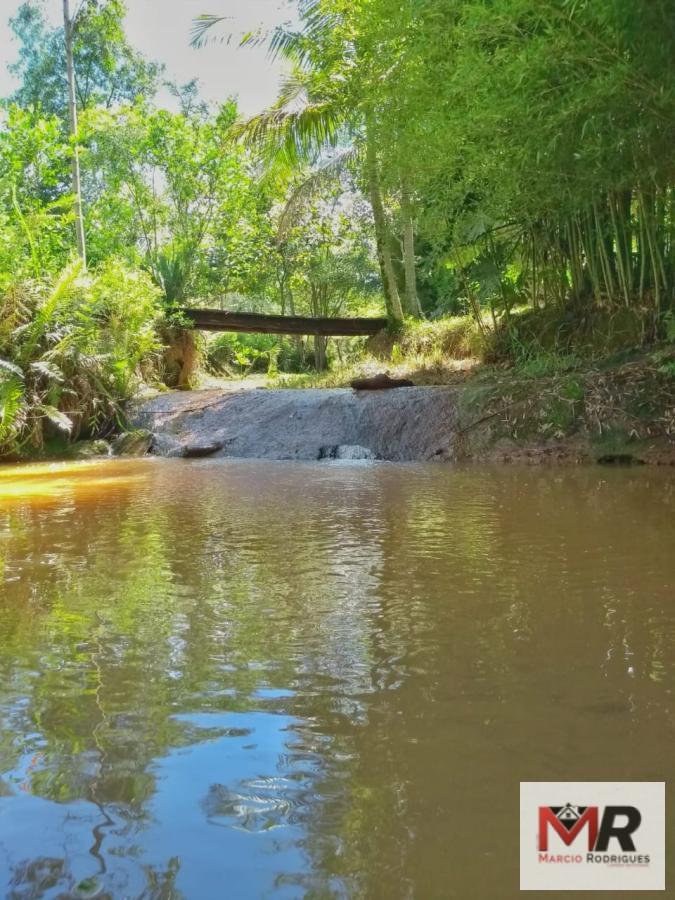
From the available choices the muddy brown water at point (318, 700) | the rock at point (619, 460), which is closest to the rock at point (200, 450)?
the rock at point (619, 460)

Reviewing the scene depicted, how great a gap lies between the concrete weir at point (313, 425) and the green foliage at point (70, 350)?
820 mm

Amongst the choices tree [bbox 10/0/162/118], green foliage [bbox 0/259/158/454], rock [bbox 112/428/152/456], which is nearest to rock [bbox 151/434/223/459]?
rock [bbox 112/428/152/456]

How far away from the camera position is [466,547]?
342 centimetres

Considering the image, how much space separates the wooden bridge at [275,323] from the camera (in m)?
14.0

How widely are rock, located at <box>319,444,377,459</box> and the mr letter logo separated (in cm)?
721

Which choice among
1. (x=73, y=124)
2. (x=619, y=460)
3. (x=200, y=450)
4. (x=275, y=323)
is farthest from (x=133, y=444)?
(x=73, y=124)

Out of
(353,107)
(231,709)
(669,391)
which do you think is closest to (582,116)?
(669,391)

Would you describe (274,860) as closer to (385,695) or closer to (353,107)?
(385,695)

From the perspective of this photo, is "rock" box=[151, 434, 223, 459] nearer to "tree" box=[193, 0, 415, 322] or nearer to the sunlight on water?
the sunlight on water

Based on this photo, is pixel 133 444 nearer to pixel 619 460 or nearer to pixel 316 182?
pixel 619 460

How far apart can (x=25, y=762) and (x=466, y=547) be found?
7.44 feet

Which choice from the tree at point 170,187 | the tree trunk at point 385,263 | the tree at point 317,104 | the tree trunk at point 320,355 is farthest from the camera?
the tree trunk at point 320,355

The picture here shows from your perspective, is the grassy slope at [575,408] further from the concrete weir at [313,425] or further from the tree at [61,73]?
the tree at [61,73]

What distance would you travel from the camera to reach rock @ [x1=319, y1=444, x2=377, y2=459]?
856 centimetres
